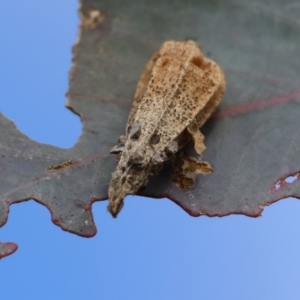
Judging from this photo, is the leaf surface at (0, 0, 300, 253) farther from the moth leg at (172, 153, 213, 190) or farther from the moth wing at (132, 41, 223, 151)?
the moth wing at (132, 41, 223, 151)

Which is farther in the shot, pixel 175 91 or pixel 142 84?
pixel 142 84

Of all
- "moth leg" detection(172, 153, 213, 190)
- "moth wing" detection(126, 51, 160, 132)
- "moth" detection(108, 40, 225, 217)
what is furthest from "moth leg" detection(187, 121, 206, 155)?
"moth wing" detection(126, 51, 160, 132)

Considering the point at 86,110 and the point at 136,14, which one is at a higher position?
the point at 136,14

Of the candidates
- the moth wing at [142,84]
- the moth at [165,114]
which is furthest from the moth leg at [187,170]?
the moth wing at [142,84]

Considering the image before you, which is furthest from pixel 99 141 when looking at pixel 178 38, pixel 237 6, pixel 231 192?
pixel 237 6

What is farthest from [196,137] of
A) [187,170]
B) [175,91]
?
[175,91]

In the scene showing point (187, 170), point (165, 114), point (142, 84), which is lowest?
point (187, 170)

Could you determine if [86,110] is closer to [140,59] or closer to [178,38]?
[140,59]

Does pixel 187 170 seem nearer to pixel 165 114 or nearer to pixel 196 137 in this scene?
pixel 196 137
